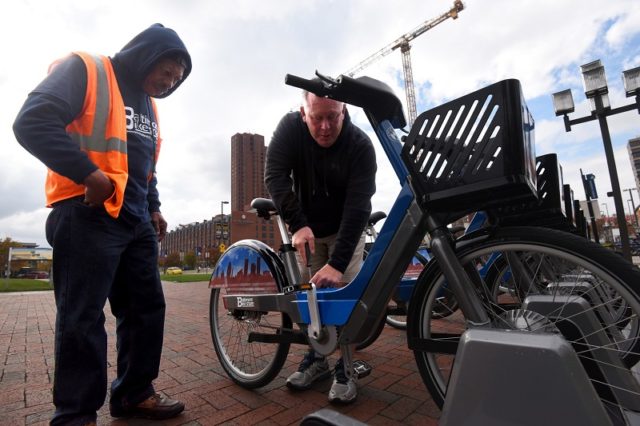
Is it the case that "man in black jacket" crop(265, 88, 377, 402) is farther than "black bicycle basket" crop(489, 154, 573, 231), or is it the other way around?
"man in black jacket" crop(265, 88, 377, 402)

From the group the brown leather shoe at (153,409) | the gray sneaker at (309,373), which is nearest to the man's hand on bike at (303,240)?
the gray sneaker at (309,373)

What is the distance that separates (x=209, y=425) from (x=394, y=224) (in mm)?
1482

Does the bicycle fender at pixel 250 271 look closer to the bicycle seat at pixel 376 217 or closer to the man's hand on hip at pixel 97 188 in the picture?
the man's hand on hip at pixel 97 188

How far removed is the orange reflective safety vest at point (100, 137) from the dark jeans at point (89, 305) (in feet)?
0.35

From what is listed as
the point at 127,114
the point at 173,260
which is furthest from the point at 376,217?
the point at 173,260

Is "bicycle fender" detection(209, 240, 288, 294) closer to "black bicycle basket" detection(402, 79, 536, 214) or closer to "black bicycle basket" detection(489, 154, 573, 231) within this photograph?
"black bicycle basket" detection(402, 79, 536, 214)

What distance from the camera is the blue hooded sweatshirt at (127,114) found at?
1.56 metres

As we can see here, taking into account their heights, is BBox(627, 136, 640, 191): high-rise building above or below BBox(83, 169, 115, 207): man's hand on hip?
above

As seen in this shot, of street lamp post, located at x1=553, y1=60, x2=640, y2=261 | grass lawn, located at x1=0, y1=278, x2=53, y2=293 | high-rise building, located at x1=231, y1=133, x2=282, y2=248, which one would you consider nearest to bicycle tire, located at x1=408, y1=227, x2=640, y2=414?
street lamp post, located at x1=553, y1=60, x2=640, y2=261

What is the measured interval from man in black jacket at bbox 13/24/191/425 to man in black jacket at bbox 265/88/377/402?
0.81 m

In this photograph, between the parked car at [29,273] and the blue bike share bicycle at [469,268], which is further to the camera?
the parked car at [29,273]

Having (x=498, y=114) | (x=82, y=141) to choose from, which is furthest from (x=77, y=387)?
(x=498, y=114)

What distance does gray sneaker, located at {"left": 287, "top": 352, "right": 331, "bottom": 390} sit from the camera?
237 centimetres

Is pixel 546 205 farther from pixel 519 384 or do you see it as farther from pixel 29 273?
pixel 29 273
